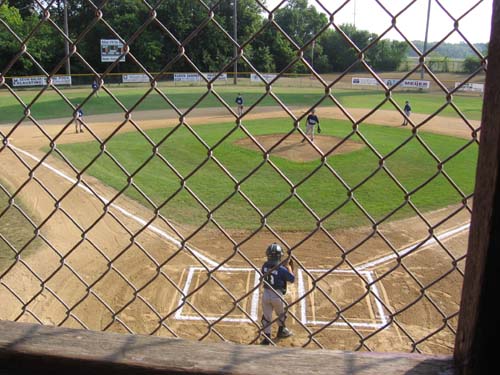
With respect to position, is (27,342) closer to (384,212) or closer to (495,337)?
(495,337)

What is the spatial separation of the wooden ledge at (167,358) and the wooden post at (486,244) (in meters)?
0.12

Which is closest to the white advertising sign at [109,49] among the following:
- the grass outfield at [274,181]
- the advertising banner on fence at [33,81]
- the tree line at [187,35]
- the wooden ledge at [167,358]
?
the tree line at [187,35]

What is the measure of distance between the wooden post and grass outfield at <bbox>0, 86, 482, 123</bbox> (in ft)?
79.0

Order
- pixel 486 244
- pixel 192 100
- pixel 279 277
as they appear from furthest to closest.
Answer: pixel 192 100, pixel 279 277, pixel 486 244

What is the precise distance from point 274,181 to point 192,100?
20685 millimetres

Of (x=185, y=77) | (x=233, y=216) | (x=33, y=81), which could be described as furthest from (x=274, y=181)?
(x=185, y=77)

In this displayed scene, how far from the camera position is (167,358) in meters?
1.26

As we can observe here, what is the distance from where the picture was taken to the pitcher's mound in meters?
17.1

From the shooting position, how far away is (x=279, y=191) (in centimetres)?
1310

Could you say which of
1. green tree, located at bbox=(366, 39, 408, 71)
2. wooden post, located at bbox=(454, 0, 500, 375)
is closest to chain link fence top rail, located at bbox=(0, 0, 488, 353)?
wooden post, located at bbox=(454, 0, 500, 375)

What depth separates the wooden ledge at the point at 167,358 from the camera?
1192 millimetres

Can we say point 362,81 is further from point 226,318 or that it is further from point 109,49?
point 226,318

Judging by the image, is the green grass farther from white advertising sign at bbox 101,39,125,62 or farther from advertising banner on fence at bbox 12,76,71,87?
advertising banner on fence at bbox 12,76,71,87

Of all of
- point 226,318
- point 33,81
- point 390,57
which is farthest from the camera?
point 33,81
